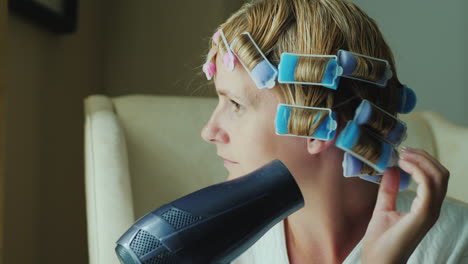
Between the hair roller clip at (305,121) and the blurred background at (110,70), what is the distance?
718 millimetres

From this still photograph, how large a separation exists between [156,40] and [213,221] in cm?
115

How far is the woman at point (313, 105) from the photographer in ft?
2.23

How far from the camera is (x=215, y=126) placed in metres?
0.77

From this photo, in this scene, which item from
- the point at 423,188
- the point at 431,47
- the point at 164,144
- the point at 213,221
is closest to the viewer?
the point at 213,221

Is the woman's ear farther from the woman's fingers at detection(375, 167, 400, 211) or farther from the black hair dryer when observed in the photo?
the black hair dryer

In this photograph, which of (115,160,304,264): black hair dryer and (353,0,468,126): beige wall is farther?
(353,0,468,126): beige wall

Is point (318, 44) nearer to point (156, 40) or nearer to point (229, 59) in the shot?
point (229, 59)

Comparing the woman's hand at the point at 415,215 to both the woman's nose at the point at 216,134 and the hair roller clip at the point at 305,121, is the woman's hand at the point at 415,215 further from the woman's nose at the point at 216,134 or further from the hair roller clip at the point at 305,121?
the woman's nose at the point at 216,134

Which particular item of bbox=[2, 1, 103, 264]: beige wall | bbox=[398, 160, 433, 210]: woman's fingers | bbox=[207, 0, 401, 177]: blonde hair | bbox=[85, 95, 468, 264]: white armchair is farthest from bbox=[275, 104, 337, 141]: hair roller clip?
bbox=[2, 1, 103, 264]: beige wall

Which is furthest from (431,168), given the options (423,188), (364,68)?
(364,68)

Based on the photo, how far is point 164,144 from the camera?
1189mm

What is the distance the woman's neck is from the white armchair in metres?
0.37

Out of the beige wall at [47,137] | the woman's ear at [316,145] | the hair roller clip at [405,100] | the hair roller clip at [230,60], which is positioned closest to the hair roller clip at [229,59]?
the hair roller clip at [230,60]

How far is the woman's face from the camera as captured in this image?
74 cm
